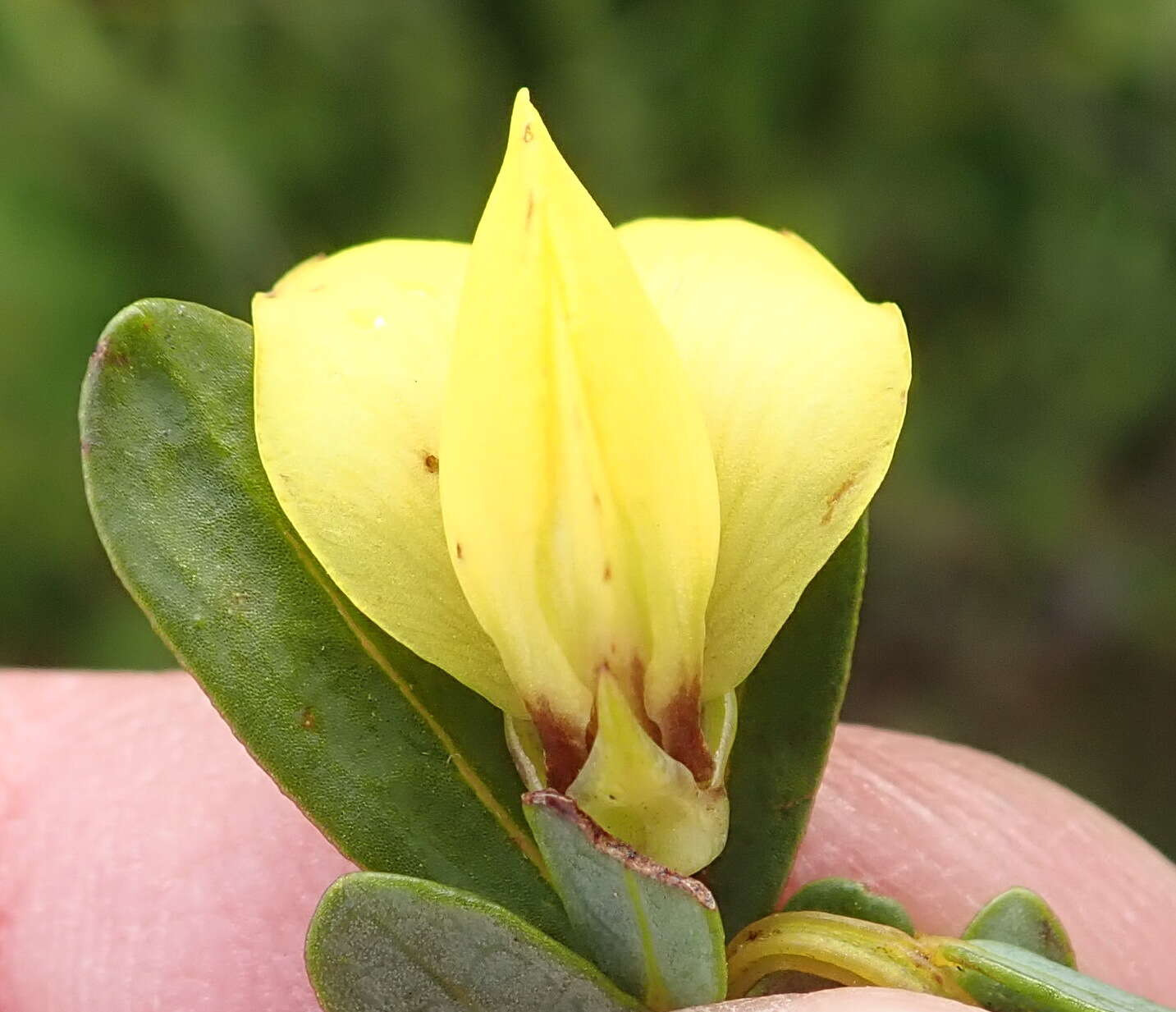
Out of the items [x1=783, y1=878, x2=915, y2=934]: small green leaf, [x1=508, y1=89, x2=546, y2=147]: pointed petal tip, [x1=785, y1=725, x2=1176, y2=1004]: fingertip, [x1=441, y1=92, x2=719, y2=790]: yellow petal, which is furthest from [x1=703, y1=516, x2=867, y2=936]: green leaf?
[x1=785, y1=725, x2=1176, y2=1004]: fingertip

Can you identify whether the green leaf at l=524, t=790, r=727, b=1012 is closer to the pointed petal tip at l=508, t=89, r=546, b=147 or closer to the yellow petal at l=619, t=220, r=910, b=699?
the yellow petal at l=619, t=220, r=910, b=699

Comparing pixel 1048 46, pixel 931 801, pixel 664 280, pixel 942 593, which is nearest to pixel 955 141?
pixel 1048 46

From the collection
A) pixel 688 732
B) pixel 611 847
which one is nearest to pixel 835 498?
pixel 688 732

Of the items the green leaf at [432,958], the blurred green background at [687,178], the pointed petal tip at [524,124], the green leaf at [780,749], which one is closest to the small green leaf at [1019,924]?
the green leaf at [780,749]

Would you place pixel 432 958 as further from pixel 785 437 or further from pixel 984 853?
pixel 984 853

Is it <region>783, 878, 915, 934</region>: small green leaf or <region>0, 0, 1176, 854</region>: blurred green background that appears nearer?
<region>783, 878, 915, 934</region>: small green leaf

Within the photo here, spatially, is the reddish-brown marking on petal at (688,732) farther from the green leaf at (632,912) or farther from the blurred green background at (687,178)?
the blurred green background at (687,178)
